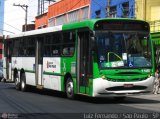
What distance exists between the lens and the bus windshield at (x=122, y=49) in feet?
58.1

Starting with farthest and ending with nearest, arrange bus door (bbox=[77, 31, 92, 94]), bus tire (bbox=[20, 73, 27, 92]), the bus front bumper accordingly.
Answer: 1. bus tire (bbox=[20, 73, 27, 92])
2. bus door (bbox=[77, 31, 92, 94])
3. the bus front bumper

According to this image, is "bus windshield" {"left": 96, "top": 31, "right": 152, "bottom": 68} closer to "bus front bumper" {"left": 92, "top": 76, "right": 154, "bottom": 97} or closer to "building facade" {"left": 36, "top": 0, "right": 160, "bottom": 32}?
"bus front bumper" {"left": 92, "top": 76, "right": 154, "bottom": 97}

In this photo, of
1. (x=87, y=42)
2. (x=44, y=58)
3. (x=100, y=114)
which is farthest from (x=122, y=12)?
(x=100, y=114)

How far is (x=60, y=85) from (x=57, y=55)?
138 centimetres

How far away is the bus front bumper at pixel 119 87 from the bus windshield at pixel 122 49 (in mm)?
607

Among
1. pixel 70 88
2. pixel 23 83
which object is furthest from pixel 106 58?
pixel 23 83

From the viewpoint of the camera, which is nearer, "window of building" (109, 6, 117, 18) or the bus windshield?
the bus windshield

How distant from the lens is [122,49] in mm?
17875

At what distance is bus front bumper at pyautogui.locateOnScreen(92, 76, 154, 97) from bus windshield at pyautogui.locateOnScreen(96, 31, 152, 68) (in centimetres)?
61

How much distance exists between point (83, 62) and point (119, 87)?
6.23 ft

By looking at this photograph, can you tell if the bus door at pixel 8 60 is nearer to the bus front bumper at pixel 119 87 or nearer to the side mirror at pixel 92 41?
the side mirror at pixel 92 41

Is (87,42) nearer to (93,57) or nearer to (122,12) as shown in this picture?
(93,57)

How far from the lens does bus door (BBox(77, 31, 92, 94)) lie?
18375 millimetres

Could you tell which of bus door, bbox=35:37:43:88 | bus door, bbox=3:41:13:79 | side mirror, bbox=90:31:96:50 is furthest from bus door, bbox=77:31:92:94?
bus door, bbox=3:41:13:79
